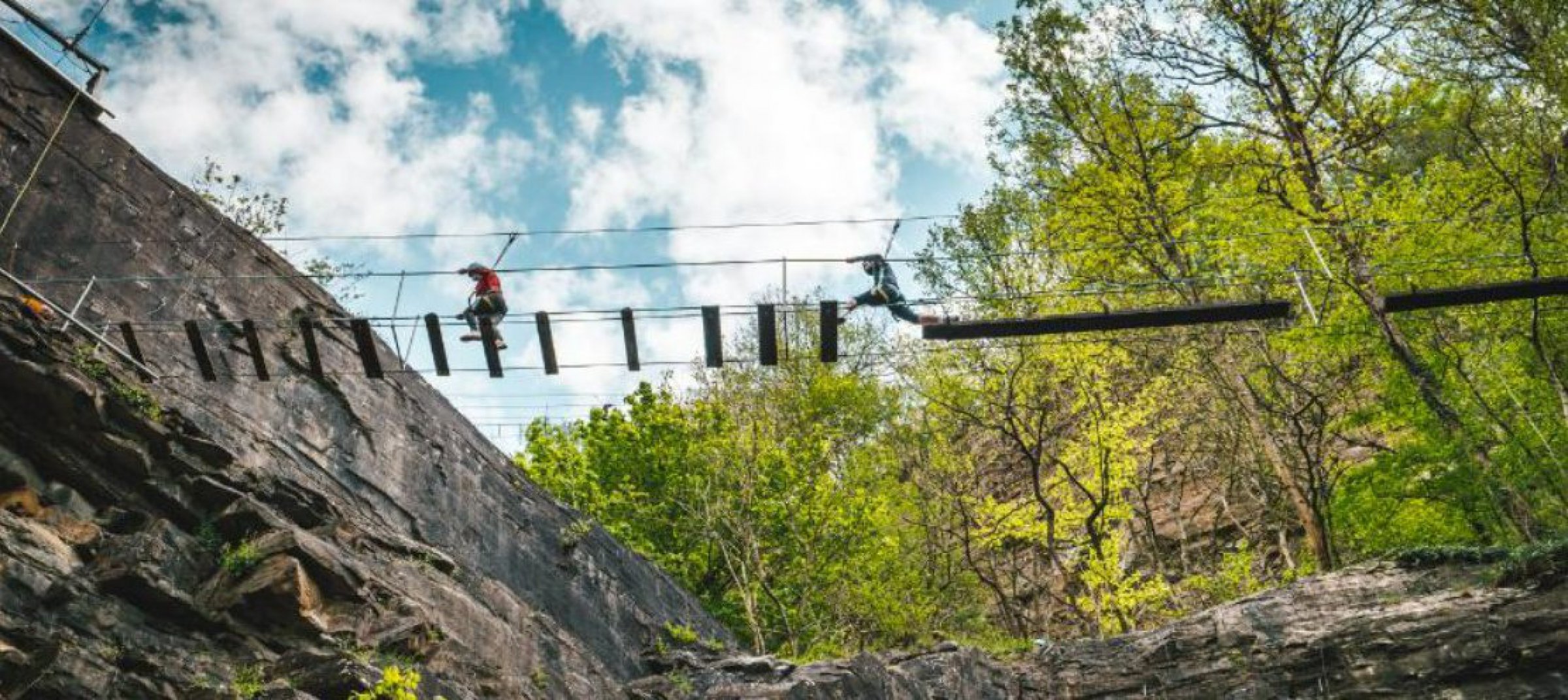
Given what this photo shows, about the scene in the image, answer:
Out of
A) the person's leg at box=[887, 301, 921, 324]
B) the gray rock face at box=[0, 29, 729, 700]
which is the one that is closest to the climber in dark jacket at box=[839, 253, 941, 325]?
the person's leg at box=[887, 301, 921, 324]

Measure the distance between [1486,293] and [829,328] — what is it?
654 centimetres

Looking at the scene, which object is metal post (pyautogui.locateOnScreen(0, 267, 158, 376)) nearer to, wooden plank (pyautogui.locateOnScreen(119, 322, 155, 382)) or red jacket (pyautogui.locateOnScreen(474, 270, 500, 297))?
wooden plank (pyautogui.locateOnScreen(119, 322, 155, 382))

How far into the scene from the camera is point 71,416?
10422 mm

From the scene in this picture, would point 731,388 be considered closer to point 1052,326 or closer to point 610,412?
point 610,412

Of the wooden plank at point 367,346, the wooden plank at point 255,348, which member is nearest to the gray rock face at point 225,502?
the wooden plank at point 255,348

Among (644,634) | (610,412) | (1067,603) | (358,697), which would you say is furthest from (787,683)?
(610,412)

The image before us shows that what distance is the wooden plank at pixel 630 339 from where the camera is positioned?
34.1ft

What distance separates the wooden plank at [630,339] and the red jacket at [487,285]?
2583mm

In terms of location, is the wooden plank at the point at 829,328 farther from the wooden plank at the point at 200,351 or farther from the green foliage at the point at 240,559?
the wooden plank at the point at 200,351

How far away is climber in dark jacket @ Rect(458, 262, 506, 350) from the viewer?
11.9 meters

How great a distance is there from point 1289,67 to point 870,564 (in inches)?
Result: 580

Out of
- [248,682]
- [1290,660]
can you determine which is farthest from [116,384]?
[1290,660]

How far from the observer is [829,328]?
1045 cm

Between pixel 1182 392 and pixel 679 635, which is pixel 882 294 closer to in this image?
pixel 679 635
